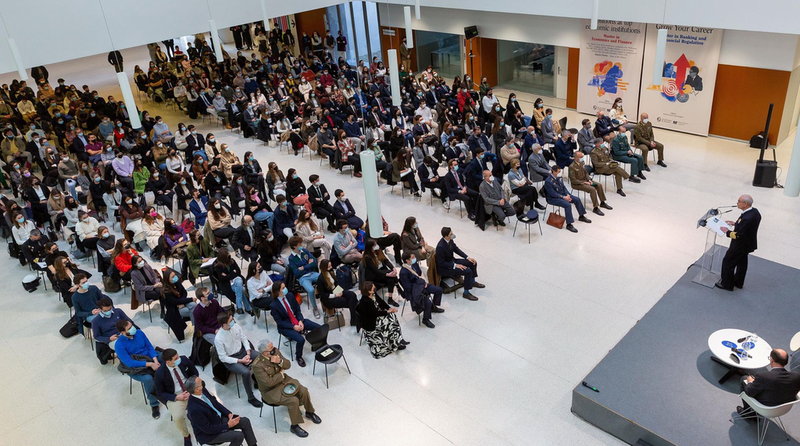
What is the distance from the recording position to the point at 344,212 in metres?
10.9

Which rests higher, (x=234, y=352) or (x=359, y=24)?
(x=359, y=24)

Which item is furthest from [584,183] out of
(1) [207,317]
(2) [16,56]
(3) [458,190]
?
(2) [16,56]

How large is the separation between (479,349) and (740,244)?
12.6ft

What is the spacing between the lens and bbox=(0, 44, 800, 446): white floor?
7094 mm

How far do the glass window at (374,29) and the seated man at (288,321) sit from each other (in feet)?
57.4

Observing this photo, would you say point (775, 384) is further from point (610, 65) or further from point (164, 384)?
point (610, 65)

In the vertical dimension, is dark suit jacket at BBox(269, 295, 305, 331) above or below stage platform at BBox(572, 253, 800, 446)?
above

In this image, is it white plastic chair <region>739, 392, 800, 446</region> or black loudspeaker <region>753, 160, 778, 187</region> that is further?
black loudspeaker <region>753, 160, 778, 187</region>

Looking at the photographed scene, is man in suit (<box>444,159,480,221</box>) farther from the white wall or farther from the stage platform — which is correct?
the stage platform

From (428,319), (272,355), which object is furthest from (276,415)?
(428,319)

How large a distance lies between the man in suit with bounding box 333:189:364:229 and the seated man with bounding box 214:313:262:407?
357 cm

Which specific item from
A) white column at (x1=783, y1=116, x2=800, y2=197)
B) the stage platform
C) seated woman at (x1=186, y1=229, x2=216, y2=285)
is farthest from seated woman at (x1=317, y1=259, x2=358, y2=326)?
white column at (x1=783, y1=116, x2=800, y2=197)

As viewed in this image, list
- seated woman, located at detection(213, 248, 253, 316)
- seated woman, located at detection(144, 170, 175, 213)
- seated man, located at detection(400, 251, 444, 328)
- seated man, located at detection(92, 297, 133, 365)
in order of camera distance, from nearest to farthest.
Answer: seated man, located at detection(92, 297, 133, 365) < seated man, located at detection(400, 251, 444, 328) < seated woman, located at detection(213, 248, 253, 316) < seated woman, located at detection(144, 170, 175, 213)

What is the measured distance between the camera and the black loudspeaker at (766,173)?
11.7 m
